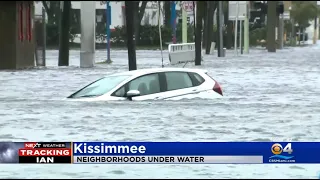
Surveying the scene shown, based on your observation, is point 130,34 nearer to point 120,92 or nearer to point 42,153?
point 120,92

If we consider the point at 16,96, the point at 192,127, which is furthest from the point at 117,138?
the point at 16,96

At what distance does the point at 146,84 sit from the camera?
18.9 meters

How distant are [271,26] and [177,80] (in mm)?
58243

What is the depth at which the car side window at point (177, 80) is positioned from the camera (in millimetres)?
18734

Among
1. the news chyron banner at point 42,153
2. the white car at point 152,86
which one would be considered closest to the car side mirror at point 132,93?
→ the white car at point 152,86

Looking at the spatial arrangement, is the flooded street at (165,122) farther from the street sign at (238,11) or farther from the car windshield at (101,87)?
the street sign at (238,11)

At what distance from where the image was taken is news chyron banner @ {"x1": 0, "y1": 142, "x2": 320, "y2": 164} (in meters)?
7.75

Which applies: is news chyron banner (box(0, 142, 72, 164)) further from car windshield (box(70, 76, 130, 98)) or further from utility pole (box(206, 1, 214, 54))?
utility pole (box(206, 1, 214, 54))

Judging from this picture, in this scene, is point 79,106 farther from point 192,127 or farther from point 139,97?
point 192,127

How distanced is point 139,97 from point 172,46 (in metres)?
19.2

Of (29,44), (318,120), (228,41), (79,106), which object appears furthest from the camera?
(228,41)

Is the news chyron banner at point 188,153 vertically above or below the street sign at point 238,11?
below

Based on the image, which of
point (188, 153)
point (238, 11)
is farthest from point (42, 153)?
point (238, 11)

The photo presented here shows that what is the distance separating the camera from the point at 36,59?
42844mm
